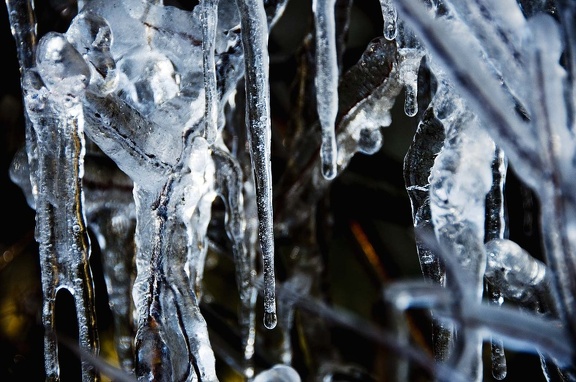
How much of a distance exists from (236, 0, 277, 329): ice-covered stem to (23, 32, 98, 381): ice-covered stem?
21 cm

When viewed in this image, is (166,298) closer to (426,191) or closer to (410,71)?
(426,191)

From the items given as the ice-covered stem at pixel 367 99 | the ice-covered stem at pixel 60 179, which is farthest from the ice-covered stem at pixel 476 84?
the ice-covered stem at pixel 367 99

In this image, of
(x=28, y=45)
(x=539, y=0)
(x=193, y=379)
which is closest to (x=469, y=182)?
(x=539, y=0)

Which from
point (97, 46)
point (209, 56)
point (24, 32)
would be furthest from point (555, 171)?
point (24, 32)

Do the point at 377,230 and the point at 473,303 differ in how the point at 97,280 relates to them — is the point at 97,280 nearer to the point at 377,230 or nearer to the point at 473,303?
the point at 377,230

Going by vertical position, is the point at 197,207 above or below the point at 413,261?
above

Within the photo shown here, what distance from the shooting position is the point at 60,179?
1030mm

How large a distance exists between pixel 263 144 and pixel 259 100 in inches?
2.2

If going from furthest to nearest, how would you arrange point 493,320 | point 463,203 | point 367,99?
point 367,99 → point 463,203 → point 493,320

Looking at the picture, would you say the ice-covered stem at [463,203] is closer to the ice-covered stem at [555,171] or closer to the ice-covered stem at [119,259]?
the ice-covered stem at [555,171]

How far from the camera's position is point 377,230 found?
2.16 m

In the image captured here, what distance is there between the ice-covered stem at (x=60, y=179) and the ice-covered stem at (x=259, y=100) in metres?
0.21

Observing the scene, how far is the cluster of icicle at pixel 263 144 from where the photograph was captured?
0.53 metres

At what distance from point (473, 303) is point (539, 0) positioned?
0.55 m
